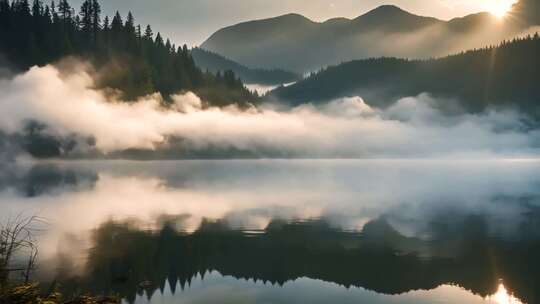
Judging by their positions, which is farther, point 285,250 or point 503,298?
point 285,250

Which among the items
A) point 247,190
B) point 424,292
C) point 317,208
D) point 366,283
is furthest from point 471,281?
point 247,190

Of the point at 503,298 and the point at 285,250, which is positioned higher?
the point at 285,250

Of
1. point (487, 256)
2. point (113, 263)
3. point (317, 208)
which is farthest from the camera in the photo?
point (317, 208)

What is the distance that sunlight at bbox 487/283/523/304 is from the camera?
101 ft

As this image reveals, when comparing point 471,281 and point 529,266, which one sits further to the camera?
point 529,266

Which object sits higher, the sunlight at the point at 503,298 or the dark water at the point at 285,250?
the dark water at the point at 285,250

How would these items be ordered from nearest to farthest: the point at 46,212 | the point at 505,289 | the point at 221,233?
the point at 505,289
the point at 221,233
the point at 46,212

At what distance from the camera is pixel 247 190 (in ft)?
367

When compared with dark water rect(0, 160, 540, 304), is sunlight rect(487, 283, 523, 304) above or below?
below

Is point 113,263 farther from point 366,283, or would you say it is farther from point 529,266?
point 529,266

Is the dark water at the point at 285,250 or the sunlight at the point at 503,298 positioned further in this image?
the dark water at the point at 285,250

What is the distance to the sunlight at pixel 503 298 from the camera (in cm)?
3073

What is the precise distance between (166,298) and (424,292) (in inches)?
685

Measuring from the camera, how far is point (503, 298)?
103 ft
